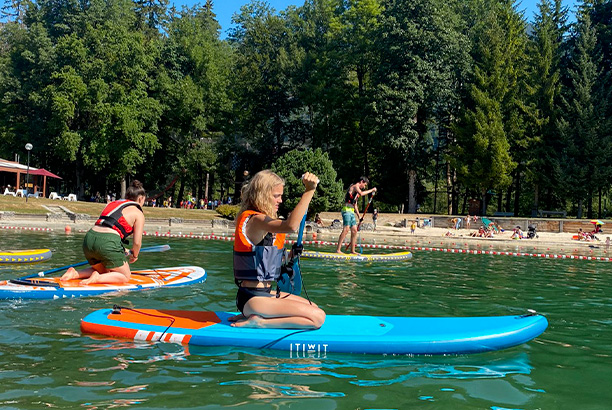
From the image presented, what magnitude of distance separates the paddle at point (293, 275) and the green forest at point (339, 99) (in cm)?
2964

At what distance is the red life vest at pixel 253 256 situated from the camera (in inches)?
232

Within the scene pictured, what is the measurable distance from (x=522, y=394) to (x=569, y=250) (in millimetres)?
22661

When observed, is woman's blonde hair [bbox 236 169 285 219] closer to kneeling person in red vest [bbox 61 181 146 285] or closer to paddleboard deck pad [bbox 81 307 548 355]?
paddleboard deck pad [bbox 81 307 548 355]

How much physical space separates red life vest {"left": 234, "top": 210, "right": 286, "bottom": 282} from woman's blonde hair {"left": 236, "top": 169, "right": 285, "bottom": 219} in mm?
81

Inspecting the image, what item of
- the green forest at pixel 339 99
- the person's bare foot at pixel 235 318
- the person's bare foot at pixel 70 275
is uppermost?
the green forest at pixel 339 99

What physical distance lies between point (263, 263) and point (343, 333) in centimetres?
117

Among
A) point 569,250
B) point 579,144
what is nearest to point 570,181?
point 579,144

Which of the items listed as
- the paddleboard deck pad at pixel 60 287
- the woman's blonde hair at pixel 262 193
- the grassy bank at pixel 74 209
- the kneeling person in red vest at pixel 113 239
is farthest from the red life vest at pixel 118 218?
the grassy bank at pixel 74 209

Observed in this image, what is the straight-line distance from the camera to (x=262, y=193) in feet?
19.2

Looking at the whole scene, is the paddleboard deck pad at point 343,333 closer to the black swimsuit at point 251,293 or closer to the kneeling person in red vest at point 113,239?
the black swimsuit at point 251,293

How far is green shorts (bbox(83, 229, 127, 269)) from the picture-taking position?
9.05m

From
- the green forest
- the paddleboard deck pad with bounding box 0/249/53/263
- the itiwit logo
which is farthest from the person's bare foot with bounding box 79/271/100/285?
the green forest

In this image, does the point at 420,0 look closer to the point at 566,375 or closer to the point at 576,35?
the point at 576,35

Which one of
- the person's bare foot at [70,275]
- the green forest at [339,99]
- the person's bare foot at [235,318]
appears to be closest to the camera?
the person's bare foot at [235,318]
